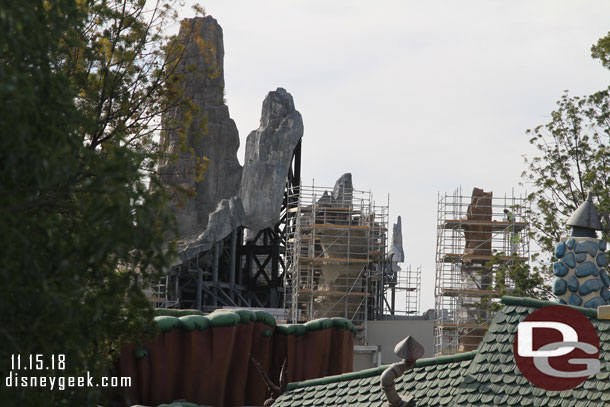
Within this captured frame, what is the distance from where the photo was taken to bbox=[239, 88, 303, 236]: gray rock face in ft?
194

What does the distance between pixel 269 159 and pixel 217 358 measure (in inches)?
1711

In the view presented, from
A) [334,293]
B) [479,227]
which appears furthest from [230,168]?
[479,227]

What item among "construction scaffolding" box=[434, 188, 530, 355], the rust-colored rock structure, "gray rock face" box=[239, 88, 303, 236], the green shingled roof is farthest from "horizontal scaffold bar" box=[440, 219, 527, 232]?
the green shingled roof

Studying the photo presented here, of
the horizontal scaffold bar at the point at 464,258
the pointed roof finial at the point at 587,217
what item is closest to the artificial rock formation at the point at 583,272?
the pointed roof finial at the point at 587,217

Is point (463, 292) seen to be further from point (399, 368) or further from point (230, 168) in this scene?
point (399, 368)

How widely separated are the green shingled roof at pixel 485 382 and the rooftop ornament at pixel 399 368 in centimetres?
30

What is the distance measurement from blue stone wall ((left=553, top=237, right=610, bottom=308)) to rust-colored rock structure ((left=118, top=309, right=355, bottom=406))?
6.29 metres

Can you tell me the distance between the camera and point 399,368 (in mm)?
10914

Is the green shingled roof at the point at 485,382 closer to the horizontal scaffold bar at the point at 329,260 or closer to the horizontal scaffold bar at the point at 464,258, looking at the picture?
the horizontal scaffold bar at the point at 464,258

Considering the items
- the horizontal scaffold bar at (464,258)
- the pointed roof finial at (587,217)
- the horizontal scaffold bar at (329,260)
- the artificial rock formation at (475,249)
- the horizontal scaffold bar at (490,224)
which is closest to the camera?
the pointed roof finial at (587,217)

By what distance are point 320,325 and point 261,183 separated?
41162 millimetres

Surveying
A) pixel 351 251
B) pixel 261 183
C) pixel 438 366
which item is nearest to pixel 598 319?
pixel 438 366

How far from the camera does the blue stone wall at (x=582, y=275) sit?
41.1 feet

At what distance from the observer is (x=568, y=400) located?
9742 millimetres
